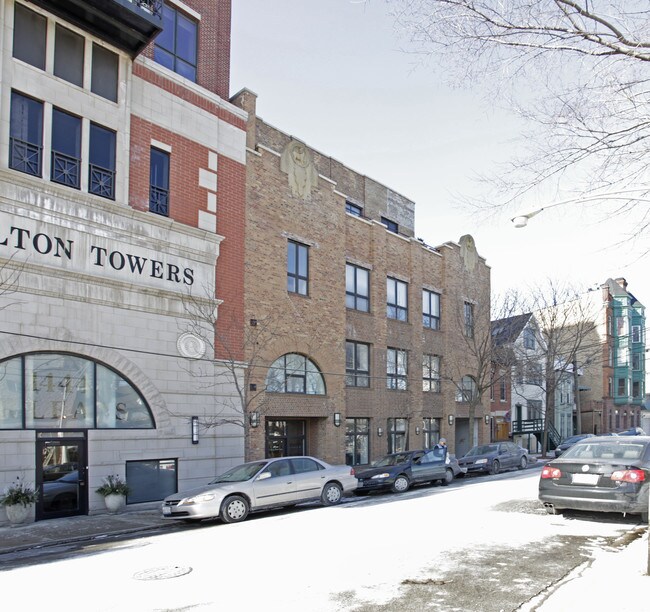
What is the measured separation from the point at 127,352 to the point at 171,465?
3.44 metres

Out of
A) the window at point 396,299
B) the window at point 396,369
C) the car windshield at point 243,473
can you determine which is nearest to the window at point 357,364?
the window at point 396,369

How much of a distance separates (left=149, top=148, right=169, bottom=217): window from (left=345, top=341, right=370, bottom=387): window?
33.6 ft

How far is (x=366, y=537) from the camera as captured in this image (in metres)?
10.1

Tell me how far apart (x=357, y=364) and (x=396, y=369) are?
2857mm

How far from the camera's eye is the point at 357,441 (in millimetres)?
26484

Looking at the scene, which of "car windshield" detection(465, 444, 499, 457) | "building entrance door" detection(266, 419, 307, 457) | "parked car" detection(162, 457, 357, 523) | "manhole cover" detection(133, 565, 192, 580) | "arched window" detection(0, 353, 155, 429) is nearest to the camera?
"manhole cover" detection(133, 565, 192, 580)

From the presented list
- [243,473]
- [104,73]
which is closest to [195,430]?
[243,473]

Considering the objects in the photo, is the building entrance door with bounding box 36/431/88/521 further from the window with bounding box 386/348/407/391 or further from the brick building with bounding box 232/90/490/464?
the window with bounding box 386/348/407/391

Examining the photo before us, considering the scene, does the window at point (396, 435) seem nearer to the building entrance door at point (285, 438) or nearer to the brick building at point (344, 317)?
the brick building at point (344, 317)

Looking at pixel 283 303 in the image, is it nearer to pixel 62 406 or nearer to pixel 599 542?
pixel 62 406

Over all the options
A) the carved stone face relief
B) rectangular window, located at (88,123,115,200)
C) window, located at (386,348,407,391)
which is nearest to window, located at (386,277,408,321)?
window, located at (386,348,407,391)

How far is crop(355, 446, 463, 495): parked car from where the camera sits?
1930 cm

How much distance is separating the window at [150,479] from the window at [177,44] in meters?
11.6

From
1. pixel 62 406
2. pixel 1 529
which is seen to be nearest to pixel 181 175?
pixel 62 406
